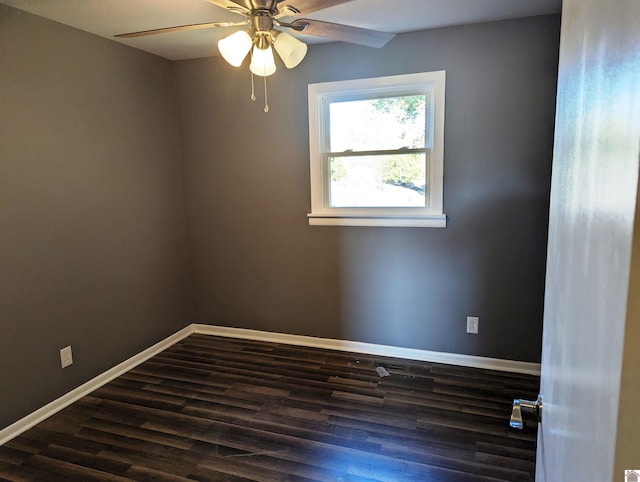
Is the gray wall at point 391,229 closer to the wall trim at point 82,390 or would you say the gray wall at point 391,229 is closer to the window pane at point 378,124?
the window pane at point 378,124

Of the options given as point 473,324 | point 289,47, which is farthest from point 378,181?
point 289,47

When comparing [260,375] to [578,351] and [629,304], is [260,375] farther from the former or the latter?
[629,304]

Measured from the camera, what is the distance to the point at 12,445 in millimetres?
2199

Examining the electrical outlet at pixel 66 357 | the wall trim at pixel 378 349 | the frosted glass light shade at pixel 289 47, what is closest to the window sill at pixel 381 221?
the wall trim at pixel 378 349

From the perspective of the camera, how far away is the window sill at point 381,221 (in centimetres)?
283

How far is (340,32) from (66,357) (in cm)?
260

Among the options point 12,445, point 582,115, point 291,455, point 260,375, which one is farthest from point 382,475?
point 12,445

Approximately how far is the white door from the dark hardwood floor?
1443 millimetres

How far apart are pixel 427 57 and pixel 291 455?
2.62m

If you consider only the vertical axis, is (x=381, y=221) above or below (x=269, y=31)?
below

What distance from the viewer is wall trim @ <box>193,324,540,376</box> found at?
112 inches

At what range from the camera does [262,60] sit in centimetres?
188

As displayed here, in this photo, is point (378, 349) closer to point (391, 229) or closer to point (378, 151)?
point (391, 229)

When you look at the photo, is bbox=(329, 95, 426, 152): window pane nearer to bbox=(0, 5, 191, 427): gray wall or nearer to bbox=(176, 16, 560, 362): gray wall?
bbox=(176, 16, 560, 362): gray wall
